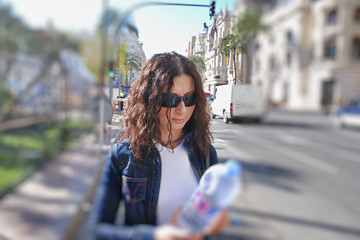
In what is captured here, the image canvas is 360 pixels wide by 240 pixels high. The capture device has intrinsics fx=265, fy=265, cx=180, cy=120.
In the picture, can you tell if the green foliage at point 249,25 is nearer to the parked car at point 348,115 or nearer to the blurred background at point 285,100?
the blurred background at point 285,100

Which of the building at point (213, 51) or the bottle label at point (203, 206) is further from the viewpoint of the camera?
the building at point (213, 51)

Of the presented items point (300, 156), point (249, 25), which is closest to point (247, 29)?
point (249, 25)

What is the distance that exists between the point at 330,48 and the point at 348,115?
0.46 feet

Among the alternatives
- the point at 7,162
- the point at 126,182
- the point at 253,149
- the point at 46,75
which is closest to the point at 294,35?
the point at 253,149

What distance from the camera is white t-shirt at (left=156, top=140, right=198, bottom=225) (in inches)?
32.4

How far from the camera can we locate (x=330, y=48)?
0.54 meters

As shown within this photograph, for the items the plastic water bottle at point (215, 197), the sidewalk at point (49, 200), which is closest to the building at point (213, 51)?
the plastic water bottle at point (215, 197)

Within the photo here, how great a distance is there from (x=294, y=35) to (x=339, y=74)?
14 centimetres

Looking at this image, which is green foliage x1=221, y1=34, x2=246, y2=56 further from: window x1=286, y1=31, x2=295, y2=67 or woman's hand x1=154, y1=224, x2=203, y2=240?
woman's hand x1=154, y1=224, x2=203, y2=240

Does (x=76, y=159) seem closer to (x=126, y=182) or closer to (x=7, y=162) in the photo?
(x=7, y=162)

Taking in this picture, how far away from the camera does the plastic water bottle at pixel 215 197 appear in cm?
56

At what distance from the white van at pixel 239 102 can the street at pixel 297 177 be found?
26mm

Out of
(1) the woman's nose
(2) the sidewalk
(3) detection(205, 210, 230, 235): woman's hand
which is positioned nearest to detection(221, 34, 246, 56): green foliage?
(1) the woman's nose

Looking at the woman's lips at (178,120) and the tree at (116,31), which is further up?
the tree at (116,31)
